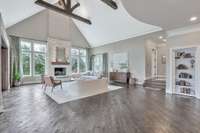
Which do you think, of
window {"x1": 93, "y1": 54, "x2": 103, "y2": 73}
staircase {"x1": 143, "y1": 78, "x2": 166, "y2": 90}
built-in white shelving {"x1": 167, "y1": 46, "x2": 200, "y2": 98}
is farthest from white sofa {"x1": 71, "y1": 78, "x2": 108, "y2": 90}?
window {"x1": 93, "y1": 54, "x2": 103, "y2": 73}

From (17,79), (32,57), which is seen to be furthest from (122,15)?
(17,79)

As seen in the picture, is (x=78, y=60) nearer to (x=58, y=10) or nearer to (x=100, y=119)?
(x=58, y=10)

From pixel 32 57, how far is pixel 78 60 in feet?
13.7

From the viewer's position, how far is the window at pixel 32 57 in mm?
9030

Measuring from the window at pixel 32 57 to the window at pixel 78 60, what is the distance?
277 centimetres

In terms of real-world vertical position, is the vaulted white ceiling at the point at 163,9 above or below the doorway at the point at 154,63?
above

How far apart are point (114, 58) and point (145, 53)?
110 inches

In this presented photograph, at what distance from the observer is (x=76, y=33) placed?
1191 cm

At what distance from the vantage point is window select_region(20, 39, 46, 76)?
9030 millimetres

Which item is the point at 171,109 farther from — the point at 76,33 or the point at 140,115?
the point at 76,33

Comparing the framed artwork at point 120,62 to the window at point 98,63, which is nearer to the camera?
the framed artwork at point 120,62

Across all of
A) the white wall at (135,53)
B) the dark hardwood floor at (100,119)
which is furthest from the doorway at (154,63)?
the dark hardwood floor at (100,119)

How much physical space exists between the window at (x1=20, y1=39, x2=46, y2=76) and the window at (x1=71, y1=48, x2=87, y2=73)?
277 cm

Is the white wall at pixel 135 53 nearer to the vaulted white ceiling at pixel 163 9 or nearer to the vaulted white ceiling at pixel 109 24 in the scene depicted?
the vaulted white ceiling at pixel 109 24
